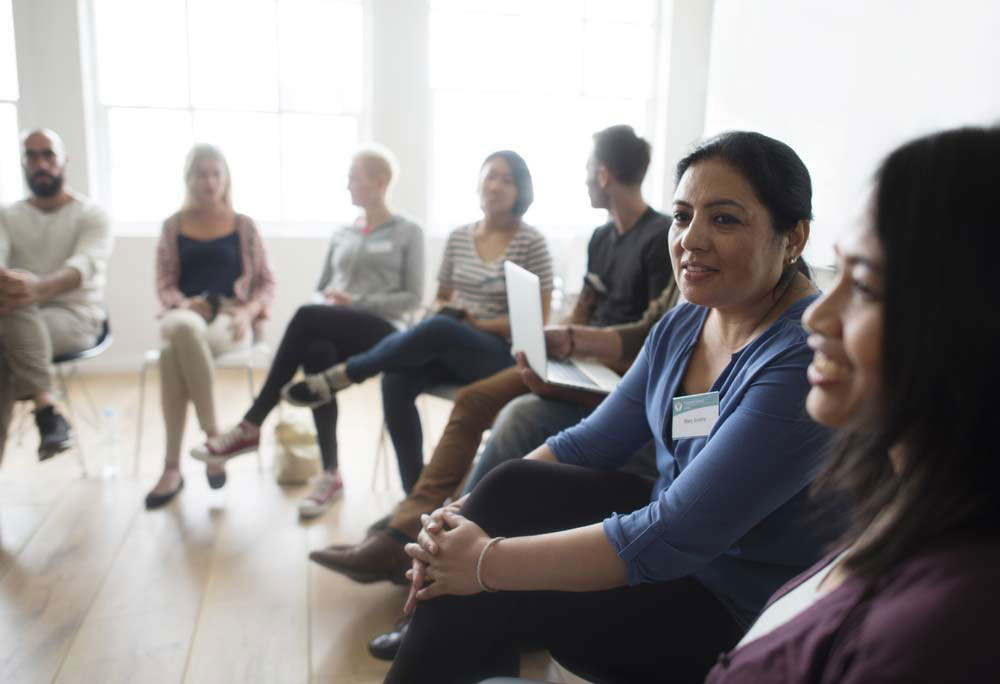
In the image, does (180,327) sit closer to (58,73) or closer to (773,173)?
(773,173)

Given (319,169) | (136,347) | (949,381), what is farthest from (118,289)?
(949,381)

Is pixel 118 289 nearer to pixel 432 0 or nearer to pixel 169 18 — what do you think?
pixel 169 18

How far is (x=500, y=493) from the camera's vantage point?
1.23 meters

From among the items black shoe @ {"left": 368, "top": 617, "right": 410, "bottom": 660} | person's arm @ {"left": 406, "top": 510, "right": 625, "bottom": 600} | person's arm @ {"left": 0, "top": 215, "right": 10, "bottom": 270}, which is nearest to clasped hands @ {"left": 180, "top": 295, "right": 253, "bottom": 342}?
person's arm @ {"left": 0, "top": 215, "right": 10, "bottom": 270}

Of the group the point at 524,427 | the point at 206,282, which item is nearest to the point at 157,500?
the point at 206,282

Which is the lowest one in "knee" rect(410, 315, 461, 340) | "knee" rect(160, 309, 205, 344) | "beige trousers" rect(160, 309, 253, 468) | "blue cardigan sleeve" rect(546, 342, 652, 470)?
"beige trousers" rect(160, 309, 253, 468)

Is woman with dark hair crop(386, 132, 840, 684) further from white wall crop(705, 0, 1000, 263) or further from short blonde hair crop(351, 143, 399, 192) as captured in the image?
short blonde hair crop(351, 143, 399, 192)

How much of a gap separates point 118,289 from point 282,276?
0.92 metres

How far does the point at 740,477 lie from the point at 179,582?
171cm

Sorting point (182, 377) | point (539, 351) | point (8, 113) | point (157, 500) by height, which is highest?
point (8, 113)

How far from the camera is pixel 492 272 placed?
2.68 metres

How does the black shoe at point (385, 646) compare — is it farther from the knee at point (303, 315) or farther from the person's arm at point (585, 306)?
the knee at point (303, 315)

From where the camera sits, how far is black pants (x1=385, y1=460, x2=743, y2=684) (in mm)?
1021

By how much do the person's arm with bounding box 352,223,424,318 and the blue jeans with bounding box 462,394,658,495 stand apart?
1.07 meters
